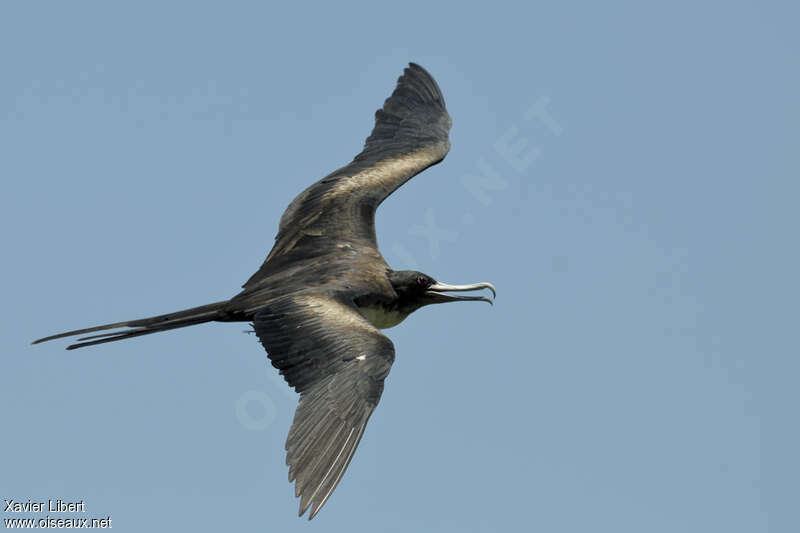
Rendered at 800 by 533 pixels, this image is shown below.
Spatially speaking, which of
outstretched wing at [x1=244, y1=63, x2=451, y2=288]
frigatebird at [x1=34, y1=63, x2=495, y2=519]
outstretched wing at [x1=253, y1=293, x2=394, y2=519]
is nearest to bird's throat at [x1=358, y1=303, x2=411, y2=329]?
frigatebird at [x1=34, y1=63, x2=495, y2=519]

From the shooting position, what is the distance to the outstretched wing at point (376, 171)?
1560 centimetres

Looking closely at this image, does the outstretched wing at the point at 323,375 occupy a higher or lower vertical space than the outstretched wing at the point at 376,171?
lower

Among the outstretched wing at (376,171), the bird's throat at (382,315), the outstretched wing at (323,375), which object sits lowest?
the outstretched wing at (323,375)

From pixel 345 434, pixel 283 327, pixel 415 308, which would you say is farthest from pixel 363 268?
pixel 345 434

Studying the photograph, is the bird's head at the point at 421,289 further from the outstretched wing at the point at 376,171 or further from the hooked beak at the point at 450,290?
the outstretched wing at the point at 376,171

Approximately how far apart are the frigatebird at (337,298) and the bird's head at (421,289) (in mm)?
13

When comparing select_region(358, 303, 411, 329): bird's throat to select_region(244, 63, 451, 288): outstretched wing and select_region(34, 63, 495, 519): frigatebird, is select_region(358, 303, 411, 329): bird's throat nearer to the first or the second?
select_region(34, 63, 495, 519): frigatebird

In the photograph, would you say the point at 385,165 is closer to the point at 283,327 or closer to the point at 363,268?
the point at 363,268

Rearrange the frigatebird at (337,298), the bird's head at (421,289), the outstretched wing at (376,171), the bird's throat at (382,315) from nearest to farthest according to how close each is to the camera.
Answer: the frigatebird at (337,298) < the bird's throat at (382,315) < the bird's head at (421,289) < the outstretched wing at (376,171)

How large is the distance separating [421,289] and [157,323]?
2940 mm

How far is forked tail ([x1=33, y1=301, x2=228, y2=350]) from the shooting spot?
43.9ft

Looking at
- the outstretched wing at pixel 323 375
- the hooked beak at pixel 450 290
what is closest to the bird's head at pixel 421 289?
the hooked beak at pixel 450 290

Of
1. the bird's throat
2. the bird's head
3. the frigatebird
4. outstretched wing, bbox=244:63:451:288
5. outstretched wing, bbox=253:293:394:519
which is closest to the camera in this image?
outstretched wing, bbox=253:293:394:519

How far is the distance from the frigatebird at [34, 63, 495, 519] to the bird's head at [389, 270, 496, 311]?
13mm
